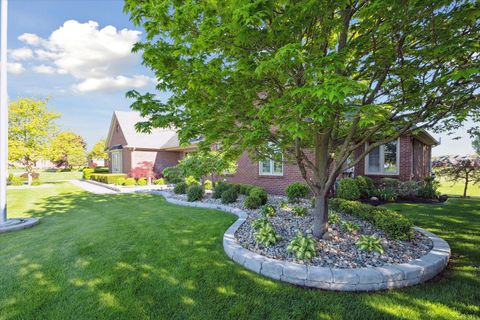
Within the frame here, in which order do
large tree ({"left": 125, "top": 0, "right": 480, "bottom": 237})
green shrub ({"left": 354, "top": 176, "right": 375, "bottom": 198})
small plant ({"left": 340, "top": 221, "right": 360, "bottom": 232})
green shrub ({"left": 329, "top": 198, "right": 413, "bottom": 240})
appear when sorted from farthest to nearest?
green shrub ({"left": 354, "top": 176, "right": 375, "bottom": 198}), small plant ({"left": 340, "top": 221, "right": 360, "bottom": 232}), green shrub ({"left": 329, "top": 198, "right": 413, "bottom": 240}), large tree ({"left": 125, "top": 0, "right": 480, "bottom": 237})

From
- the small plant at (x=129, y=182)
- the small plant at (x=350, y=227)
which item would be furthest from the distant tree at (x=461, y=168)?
the small plant at (x=129, y=182)

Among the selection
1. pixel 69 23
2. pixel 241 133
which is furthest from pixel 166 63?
pixel 69 23

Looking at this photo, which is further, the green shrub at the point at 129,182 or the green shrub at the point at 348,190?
the green shrub at the point at 129,182

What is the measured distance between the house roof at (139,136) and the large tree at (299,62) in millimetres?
16166

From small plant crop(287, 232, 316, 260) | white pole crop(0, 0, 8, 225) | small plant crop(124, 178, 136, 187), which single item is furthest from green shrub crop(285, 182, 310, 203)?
small plant crop(124, 178, 136, 187)

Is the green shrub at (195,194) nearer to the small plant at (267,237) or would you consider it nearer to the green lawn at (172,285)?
the green lawn at (172,285)

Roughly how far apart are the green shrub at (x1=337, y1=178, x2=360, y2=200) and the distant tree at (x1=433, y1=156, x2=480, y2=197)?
6569mm

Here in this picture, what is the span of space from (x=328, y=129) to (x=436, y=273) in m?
2.73

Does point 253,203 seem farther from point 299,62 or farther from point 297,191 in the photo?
point 299,62

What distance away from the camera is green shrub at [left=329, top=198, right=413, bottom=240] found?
4.50 meters

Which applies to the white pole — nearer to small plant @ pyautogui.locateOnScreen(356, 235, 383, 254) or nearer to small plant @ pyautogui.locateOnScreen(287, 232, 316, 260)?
small plant @ pyautogui.locateOnScreen(287, 232, 316, 260)

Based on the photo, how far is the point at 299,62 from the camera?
2.79 metres

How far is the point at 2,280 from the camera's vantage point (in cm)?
351

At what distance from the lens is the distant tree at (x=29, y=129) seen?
57.2 feet
